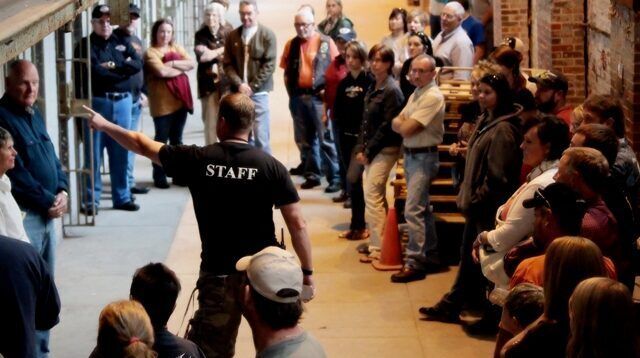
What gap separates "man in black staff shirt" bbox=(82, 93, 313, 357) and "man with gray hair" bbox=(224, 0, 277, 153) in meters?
7.57

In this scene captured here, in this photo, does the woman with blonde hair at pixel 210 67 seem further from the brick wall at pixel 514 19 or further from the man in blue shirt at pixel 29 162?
the man in blue shirt at pixel 29 162

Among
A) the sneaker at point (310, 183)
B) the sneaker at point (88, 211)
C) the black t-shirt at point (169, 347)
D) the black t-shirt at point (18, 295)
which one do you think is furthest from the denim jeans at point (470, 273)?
the sneaker at point (310, 183)

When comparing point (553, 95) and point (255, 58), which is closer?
point (553, 95)

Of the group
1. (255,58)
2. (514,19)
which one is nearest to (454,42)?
(514,19)

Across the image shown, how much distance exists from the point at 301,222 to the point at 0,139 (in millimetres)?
1901

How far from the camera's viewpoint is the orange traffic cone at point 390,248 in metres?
11.5

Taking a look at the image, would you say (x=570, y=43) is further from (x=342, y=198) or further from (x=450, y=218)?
(x=450, y=218)

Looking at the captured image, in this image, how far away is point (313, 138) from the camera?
48.5 feet

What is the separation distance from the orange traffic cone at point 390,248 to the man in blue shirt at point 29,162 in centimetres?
337

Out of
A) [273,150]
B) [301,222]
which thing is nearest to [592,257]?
[301,222]

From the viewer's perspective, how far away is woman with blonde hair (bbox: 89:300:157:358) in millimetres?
5324

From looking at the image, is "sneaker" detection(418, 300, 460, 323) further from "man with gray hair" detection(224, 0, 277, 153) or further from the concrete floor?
"man with gray hair" detection(224, 0, 277, 153)

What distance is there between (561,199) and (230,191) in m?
1.89

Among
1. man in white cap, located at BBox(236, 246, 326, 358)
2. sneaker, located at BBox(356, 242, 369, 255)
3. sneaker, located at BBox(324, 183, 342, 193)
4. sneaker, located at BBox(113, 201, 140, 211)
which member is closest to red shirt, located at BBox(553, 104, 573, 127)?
sneaker, located at BBox(356, 242, 369, 255)
